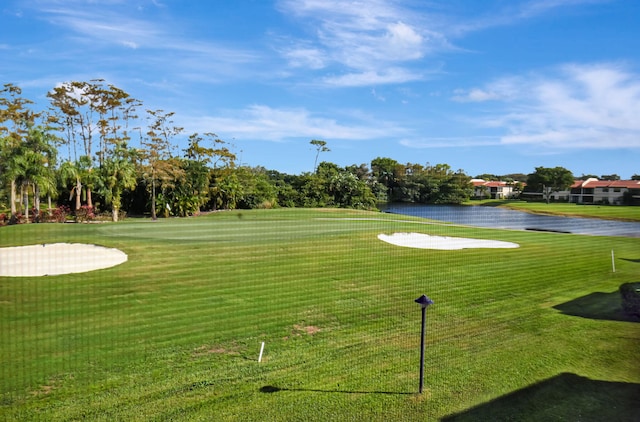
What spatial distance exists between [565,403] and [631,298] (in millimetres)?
4134

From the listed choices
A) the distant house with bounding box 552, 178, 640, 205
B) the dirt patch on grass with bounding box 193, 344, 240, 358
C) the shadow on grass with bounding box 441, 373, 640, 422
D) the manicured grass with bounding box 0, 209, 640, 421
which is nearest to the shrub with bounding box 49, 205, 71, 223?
the manicured grass with bounding box 0, 209, 640, 421

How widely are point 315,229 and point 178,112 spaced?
10.6 meters

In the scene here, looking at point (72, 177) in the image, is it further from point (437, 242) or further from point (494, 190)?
point (494, 190)

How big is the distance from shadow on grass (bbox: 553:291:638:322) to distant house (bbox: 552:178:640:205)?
1220 cm

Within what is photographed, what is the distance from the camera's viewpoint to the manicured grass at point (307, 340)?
3234 mm

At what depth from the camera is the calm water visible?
52.3ft

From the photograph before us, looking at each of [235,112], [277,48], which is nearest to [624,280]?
[277,48]

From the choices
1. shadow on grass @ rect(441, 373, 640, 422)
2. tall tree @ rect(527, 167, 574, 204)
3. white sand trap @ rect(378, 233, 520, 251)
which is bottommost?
shadow on grass @ rect(441, 373, 640, 422)

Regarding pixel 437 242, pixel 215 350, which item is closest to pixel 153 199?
pixel 437 242

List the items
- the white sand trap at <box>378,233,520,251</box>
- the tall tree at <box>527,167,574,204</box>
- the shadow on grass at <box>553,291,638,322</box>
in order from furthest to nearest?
the tall tree at <box>527,167,574,204</box>
the white sand trap at <box>378,233,520,251</box>
the shadow on grass at <box>553,291,638,322</box>

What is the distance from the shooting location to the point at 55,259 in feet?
22.3

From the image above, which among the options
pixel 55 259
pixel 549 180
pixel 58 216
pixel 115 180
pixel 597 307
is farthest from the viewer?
pixel 549 180

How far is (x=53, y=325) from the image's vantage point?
442cm

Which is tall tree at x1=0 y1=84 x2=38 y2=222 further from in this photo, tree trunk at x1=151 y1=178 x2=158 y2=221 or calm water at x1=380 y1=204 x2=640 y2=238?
calm water at x1=380 y1=204 x2=640 y2=238
